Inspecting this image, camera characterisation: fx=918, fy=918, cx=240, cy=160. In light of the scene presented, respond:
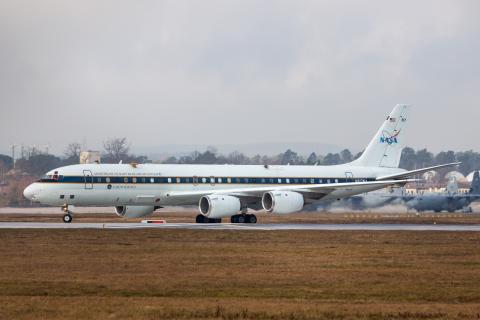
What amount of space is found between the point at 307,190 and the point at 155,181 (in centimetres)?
997

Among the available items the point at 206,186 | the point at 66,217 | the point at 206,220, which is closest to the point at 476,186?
the point at 206,220

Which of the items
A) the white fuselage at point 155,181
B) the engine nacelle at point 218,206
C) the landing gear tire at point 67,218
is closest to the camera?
the white fuselage at point 155,181

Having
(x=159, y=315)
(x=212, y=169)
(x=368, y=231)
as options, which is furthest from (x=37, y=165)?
(x=159, y=315)

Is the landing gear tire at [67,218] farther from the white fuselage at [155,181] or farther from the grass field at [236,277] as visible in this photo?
the grass field at [236,277]

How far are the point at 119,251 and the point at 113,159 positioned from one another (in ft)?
282

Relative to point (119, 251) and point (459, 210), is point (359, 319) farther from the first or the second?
point (459, 210)

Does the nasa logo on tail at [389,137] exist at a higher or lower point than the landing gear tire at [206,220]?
higher

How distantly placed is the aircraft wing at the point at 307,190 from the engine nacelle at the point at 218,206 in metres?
0.86

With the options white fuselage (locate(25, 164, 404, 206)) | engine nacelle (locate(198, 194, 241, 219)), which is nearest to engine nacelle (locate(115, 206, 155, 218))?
white fuselage (locate(25, 164, 404, 206))

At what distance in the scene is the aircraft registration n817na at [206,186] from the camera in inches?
2140

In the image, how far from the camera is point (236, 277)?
2575 centimetres

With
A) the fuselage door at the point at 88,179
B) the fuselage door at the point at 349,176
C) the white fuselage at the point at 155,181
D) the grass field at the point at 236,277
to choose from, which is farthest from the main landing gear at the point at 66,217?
the fuselage door at the point at 349,176

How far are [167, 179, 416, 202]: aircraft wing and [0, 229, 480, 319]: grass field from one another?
48.9ft

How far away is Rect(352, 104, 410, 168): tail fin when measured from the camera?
6656cm
